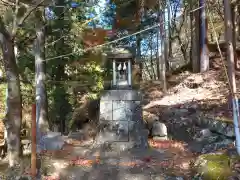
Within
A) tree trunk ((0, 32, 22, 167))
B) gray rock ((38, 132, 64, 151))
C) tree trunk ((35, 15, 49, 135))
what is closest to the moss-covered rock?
tree trunk ((0, 32, 22, 167))

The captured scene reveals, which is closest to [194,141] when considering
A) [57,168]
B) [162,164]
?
[162,164]

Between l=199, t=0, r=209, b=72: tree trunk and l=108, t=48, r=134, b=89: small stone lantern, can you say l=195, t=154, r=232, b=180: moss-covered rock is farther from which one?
l=199, t=0, r=209, b=72: tree trunk

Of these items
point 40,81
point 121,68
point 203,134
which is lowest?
point 203,134

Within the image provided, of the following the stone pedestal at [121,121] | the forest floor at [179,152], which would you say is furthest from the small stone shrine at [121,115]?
the forest floor at [179,152]

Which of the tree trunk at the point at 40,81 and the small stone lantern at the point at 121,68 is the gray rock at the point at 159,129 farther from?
the tree trunk at the point at 40,81

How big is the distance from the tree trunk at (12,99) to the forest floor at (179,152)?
616mm

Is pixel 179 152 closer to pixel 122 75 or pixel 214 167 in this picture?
pixel 214 167

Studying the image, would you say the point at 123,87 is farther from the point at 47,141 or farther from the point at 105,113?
the point at 47,141

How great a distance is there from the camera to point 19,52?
1289 cm

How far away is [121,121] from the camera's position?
25.6 feet

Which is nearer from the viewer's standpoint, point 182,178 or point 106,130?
point 182,178

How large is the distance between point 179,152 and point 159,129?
1.69 metres

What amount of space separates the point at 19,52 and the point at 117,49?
678cm

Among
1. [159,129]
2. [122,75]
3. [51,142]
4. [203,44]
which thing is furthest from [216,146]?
[203,44]
